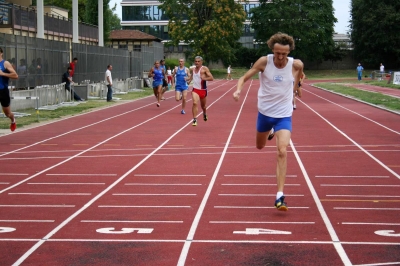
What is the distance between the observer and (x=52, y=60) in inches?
1191

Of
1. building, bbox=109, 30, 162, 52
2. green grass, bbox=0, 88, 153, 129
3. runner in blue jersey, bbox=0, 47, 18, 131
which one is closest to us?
runner in blue jersey, bbox=0, 47, 18, 131

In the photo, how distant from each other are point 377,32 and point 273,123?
81.6m

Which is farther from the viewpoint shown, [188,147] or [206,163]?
[188,147]

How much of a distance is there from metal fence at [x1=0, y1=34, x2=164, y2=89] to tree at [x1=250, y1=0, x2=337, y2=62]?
148 feet

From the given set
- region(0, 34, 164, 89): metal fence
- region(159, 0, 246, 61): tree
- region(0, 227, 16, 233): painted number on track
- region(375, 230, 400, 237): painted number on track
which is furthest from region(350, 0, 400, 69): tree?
region(0, 227, 16, 233): painted number on track

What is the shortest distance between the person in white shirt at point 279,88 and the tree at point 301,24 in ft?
265

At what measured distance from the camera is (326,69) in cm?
9538

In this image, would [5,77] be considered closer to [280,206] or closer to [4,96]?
[4,96]

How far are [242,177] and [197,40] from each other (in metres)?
68.8

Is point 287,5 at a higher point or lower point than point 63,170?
higher

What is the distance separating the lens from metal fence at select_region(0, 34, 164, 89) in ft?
84.0

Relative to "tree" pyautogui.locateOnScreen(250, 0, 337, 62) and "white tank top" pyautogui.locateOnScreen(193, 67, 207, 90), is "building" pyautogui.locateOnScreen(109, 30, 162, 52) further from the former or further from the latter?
"white tank top" pyautogui.locateOnScreen(193, 67, 207, 90)

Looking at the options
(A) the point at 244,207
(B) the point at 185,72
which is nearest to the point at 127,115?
(B) the point at 185,72

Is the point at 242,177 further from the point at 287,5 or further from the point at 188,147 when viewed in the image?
the point at 287,5
